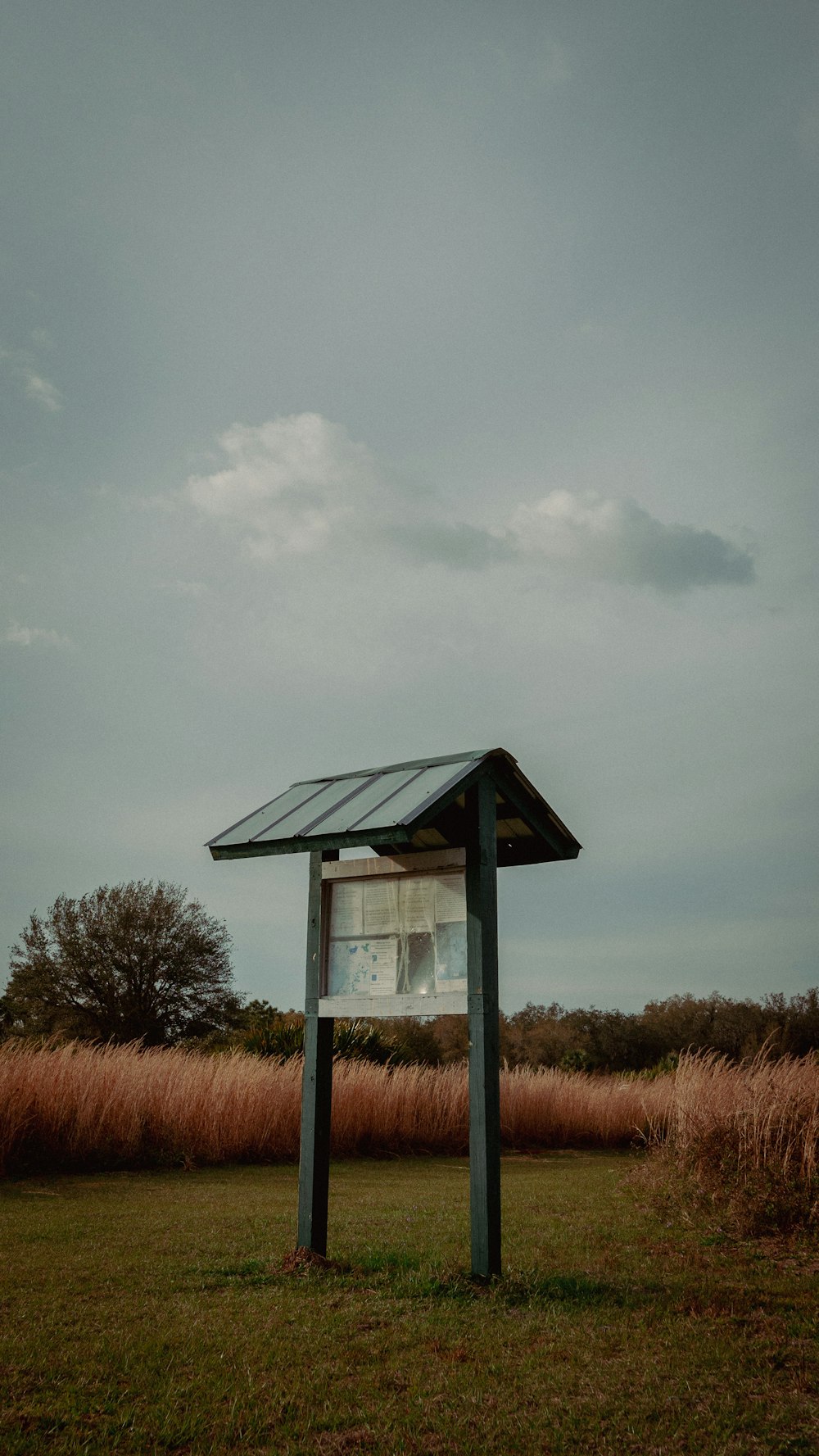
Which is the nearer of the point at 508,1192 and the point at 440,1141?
the point at 508,1192

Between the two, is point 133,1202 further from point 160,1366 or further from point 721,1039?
Result: point 721,1039

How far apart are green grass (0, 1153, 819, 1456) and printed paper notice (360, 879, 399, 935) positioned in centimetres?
186

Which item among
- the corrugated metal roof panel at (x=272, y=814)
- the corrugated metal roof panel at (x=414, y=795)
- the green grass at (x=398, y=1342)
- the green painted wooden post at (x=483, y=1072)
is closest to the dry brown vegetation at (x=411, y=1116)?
the green grass at (x=398, y=1342)

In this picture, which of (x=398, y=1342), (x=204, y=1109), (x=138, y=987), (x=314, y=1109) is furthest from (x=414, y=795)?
(x=138, y=987)

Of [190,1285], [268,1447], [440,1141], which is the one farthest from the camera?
[440,1141]

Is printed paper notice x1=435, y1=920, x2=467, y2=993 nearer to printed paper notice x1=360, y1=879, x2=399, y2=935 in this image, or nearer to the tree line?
printed paper notice x1=360, y1=879, x2=399, y2=935

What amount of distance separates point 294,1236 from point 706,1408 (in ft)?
12.5

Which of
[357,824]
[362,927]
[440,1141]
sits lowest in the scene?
[440,1141]

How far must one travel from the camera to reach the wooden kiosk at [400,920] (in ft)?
17.2

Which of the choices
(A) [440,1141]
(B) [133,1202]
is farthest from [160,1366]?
(A) [440,1141]

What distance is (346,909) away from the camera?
595 centimetres

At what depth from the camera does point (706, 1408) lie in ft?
11.5

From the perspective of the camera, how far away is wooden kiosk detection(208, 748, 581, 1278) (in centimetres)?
525

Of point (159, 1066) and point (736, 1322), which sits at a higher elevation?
point (159, 1066)
